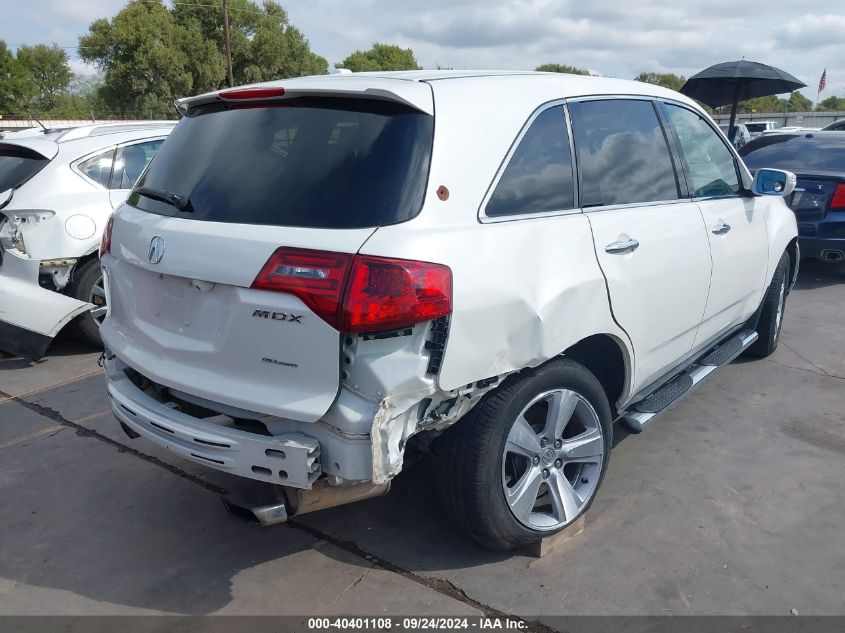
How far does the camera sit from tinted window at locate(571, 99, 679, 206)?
10.3 feet

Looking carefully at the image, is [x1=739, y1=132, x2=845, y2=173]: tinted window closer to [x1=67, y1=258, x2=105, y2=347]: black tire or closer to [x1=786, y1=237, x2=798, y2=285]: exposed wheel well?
[x1=786, y1=237, x2=798, y2=285]: exposed wheel well

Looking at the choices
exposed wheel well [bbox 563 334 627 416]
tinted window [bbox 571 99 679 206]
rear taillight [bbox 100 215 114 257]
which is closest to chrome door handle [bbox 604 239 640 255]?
tinted window [bbox 571 99 679 206]

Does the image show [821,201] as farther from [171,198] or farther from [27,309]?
[27,309]

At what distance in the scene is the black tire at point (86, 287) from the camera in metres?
5.56

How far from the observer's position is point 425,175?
2471mm

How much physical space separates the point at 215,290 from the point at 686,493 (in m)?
2.40

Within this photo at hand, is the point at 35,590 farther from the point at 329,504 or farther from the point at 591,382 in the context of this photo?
the point at 591,382

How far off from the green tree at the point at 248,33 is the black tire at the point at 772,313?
175 feet

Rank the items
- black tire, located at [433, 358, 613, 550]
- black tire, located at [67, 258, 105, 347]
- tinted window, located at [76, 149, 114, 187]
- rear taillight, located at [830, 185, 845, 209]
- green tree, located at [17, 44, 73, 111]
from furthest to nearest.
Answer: green tree, located at [17, 44, 73, 111] < rear taillight, located at [830, 185, 845, 209] < tinted window, located at [76, 149, 114, 187] < black tire, located at [67, 258, 105, 347] < black tire, located at [433, 358, 613, 550]

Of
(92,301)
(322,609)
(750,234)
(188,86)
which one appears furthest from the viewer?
(188,86)

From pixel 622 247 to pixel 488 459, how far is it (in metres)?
1.10

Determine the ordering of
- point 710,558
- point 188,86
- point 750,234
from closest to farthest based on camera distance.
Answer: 1. point 710,558
2. point 750,234
3. point 188,86

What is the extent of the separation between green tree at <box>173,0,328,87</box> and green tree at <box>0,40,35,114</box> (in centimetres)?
1925

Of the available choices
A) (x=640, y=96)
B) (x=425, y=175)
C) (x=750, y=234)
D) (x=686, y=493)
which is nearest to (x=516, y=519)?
(x=686, y=493)
